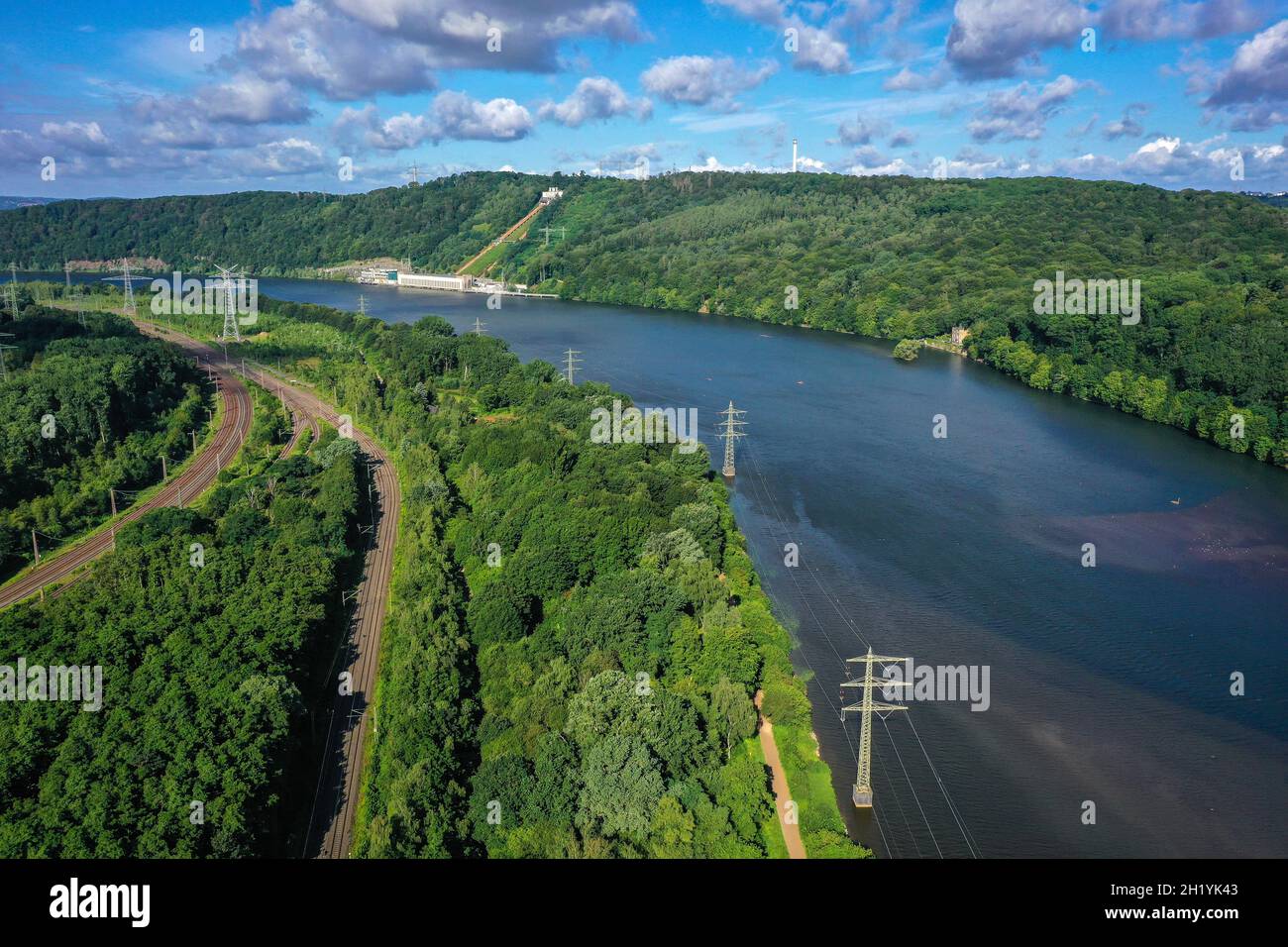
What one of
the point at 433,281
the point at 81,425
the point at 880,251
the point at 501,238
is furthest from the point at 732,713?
the point at 501,238

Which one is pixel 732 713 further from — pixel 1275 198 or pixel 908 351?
pixel 1275 198

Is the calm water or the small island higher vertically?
the small island

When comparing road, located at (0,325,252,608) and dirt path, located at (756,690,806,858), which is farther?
road, located at (0,325,252,608)

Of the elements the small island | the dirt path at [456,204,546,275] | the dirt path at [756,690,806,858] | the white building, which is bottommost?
the dirt path at [756,690,806,858]

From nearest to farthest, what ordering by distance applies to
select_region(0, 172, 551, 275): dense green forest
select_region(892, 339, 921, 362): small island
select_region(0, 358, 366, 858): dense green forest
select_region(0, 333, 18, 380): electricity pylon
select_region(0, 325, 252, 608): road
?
select_region(0, 358, 366, 858): dense green forest → select_region(0, 325, 252, 608): road → select_region(0, 333, 18, 380): electricity pylon → select_region(892, 339, 921, 362): small island → select_region(0, 172, 551, 275): dense green forest

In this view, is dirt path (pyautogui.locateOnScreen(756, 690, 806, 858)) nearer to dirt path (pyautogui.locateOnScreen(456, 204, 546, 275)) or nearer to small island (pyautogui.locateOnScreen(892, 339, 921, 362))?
small island (pyautogui.locateOnScreen(892, 339, 921, 362))

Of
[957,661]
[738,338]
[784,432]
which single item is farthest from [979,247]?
[957,661]

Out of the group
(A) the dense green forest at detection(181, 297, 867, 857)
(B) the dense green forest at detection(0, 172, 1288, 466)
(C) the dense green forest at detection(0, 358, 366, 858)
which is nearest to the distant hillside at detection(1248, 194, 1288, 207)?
(B) the dense green forest at detection(0, 172, 1288, 466)
